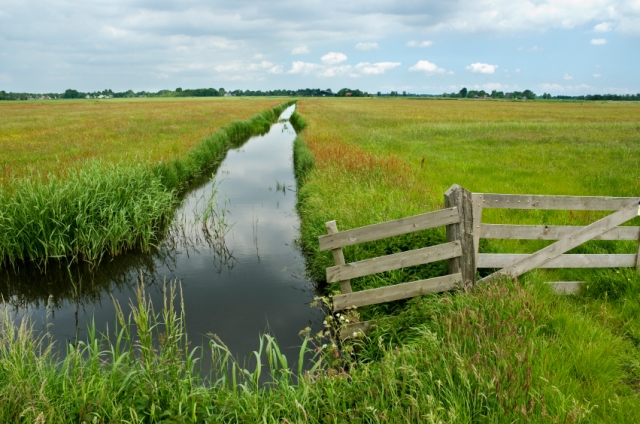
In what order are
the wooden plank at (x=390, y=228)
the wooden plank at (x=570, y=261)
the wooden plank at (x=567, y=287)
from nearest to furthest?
the wooden plank at (x=390, y=228)
the wooden plank at (x=570, y=261)
the wooden plank at (x=567, y=287)

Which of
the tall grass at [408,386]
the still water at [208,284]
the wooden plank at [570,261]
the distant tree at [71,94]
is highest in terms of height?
the distant tree at [71,94]

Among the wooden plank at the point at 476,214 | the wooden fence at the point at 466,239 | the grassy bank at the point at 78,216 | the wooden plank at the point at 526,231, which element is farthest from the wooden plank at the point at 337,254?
the grassy bank at the point at 78,216

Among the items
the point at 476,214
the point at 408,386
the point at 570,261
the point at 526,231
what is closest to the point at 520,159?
the point at 570,261

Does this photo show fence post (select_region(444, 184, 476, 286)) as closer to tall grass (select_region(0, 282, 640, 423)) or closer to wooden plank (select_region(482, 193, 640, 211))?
wooden plank (select_region(482, 193, 640, 211))

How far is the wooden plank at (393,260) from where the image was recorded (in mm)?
5219

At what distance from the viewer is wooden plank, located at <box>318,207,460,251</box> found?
5141 millimetres

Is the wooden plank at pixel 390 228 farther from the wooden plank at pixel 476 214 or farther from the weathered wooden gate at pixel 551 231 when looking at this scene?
the weathered wooden gate at pixel 551 231

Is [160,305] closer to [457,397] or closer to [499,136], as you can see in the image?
[457,397]

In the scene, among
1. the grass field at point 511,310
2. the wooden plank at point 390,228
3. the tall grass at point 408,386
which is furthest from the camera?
the wooden plank at point 390,228

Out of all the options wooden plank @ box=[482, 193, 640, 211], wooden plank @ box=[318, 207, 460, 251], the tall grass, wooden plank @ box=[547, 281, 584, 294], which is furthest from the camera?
wooden plank @ box=[547, 281, 584, 294]

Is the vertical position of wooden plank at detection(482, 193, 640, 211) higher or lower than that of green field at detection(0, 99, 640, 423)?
higher

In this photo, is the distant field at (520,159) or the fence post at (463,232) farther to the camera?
the distant field at (520,159)

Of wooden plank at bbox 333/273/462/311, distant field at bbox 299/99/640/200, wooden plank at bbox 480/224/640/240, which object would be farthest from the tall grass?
distant field at bbox 299/99/640/200

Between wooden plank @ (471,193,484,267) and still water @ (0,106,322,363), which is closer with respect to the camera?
wooden plank @ (471,193,484,267)
